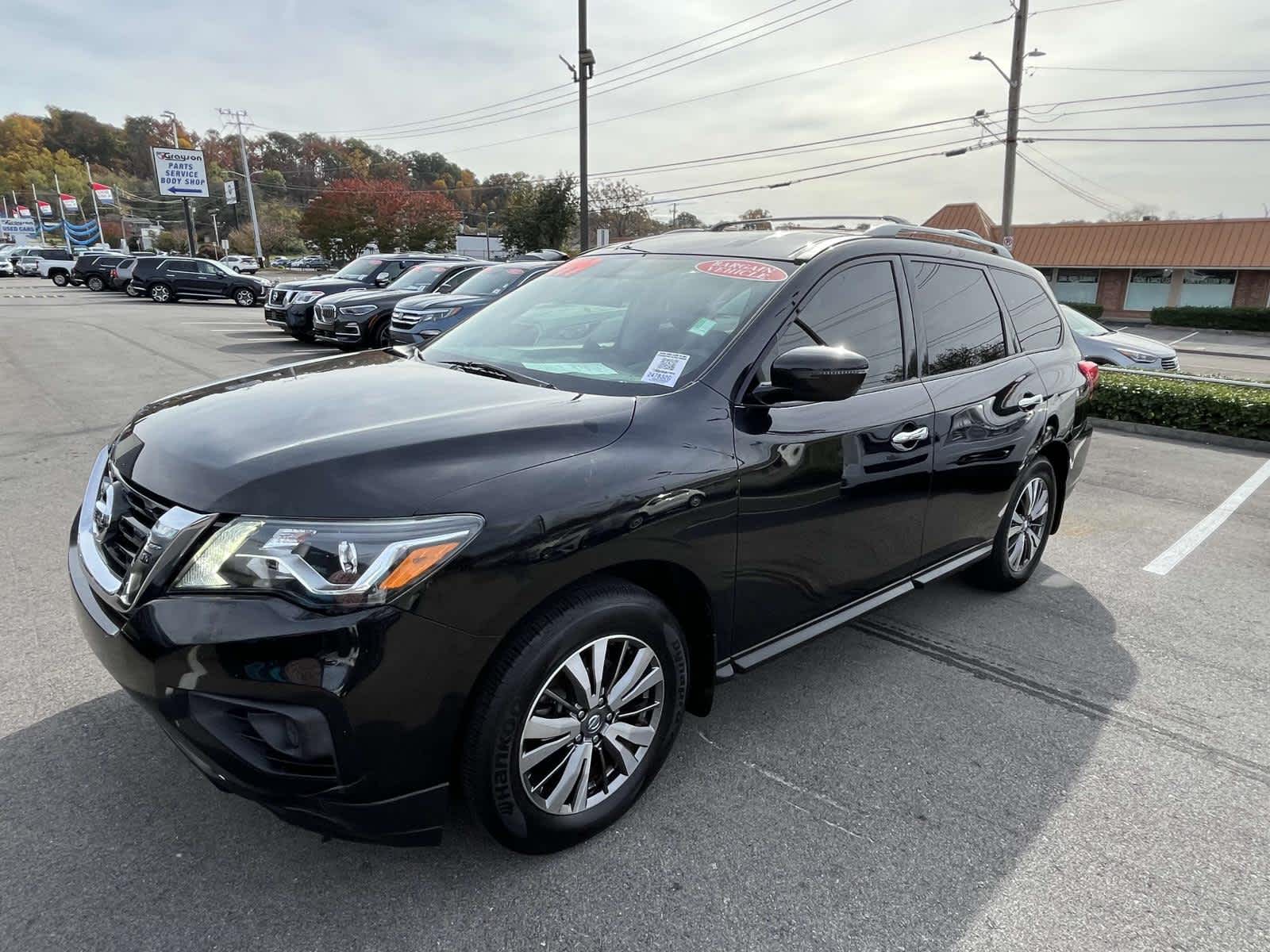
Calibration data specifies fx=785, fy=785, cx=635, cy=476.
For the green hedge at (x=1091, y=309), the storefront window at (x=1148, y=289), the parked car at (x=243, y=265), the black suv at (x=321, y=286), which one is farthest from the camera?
the parked car at (x=243, y=265)

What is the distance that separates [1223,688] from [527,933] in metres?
3.29

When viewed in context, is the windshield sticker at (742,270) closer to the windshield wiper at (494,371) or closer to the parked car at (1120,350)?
the windshield wiper at (494,371)

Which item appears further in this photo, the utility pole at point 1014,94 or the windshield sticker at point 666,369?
the utility pole at point 1014,94

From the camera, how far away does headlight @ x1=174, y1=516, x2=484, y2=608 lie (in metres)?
1.84

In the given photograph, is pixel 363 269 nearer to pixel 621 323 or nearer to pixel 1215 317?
pixel 621 323

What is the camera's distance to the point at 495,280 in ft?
41.5

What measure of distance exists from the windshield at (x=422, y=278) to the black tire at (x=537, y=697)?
507 inches

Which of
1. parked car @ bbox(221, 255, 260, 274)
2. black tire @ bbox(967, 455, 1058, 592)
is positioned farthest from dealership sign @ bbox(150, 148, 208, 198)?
black tire @ bbox(967, 455, 1058, 592)

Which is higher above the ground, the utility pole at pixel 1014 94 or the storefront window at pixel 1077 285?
the utility pole at pixel 1014 94

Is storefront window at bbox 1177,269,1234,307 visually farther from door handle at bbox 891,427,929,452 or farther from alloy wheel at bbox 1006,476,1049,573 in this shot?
door handle at bbox 891,427,929,452

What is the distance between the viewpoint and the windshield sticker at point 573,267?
3.70 m

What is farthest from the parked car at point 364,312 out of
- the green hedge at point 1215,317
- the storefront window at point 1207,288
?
the storefront window at point 1207,288

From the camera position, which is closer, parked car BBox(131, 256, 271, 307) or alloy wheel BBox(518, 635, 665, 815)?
alloy wheel BBox(518, 635, 665, 815)

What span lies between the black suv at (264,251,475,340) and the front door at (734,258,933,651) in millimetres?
13325
